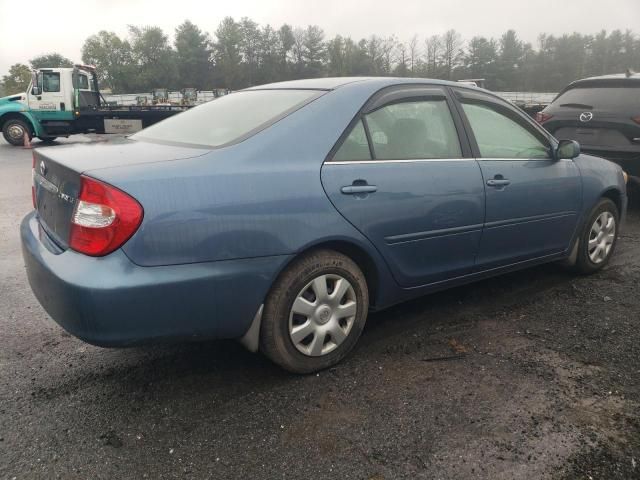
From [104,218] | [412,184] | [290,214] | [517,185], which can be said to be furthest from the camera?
[517,185]

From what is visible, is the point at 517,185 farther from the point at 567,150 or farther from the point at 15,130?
the point at 15,130

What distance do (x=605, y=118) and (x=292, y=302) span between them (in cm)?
550

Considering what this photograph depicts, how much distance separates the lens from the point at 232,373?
2863mm

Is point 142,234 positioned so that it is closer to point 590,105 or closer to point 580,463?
point 580,463

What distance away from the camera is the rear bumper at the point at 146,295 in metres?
2.20

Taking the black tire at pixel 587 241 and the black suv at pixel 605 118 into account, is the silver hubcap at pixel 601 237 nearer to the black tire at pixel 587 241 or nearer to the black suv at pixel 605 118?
the black tire at pixel 587 241

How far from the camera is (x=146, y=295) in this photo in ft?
7.31

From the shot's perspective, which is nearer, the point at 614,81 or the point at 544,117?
the point at 614,81

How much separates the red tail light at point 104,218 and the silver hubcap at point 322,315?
898mm

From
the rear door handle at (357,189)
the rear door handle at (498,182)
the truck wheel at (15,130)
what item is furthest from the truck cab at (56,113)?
the rear door handle at (357,189)

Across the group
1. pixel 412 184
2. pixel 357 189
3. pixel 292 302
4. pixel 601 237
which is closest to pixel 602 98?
pixel 601 237

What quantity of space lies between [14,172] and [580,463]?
1192 centimetres

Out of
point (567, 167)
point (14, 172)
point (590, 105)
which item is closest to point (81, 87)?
point (14, 172)

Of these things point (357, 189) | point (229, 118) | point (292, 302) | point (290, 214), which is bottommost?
point (292, 302)
